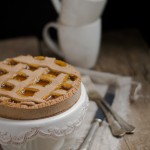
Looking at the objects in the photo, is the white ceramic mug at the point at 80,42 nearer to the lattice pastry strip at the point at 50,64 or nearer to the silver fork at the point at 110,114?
the silver fork at the point at 110,114

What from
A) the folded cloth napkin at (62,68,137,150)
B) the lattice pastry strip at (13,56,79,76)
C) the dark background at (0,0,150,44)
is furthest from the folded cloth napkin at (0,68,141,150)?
the dark background at (0,0,150,44)

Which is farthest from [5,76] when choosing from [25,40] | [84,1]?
[25,40]

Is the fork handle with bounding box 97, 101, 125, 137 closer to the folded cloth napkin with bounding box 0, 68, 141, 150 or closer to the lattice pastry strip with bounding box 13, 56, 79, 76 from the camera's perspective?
the folded cloth napkin with bounding box 0, 68, 141, 150

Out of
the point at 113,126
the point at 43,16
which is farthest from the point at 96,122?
the point at 43,16

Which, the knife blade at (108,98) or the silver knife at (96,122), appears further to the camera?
the knife blade at (108,98)

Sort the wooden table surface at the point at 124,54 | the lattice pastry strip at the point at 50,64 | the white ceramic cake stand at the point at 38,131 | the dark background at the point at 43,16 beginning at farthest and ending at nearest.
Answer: the dark background at the point at 43,16, the wooden table surface at the point at 124,54, the lattice pastry strip at the point at 50,64, the white ceramic cake stand at the point at 38,131

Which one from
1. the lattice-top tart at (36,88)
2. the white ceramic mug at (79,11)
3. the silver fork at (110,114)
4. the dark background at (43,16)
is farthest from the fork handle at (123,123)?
the dark background at (43,16)

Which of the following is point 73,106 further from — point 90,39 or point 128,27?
point 128,27

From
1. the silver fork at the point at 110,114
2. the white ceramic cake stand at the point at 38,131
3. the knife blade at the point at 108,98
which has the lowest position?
the knife blade at the point at 108,98
